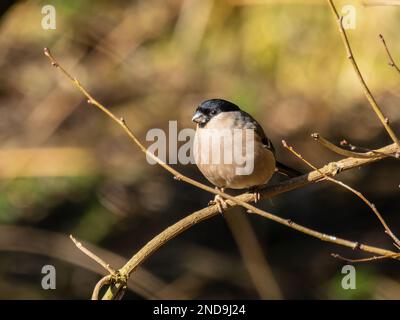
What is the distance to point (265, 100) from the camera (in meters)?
7.67

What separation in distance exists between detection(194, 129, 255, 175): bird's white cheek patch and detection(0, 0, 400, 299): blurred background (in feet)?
9.18

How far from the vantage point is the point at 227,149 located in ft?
13.3

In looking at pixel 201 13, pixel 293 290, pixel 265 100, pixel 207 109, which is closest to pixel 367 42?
pixel 265 100

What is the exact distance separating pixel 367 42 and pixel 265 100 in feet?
3.88

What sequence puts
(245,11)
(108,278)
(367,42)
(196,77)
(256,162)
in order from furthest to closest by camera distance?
(196,77)
(245,11)
(367,42)
(256,162)
(108,278)

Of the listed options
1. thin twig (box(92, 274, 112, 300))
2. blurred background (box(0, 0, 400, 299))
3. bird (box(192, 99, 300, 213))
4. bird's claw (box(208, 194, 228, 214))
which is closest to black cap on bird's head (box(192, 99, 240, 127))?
bird (box(192, 99, 300, 213))

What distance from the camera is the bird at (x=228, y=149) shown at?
402 cm

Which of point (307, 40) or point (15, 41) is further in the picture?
point (15, 41)

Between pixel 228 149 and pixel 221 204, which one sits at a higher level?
pixel 228 149

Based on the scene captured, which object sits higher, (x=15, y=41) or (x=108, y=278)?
(x=15, y=41)

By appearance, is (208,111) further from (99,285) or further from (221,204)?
(99,285)

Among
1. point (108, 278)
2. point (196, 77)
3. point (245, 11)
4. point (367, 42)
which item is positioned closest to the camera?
point (108, 278)

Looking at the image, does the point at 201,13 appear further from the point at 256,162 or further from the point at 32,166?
the point at 256,162

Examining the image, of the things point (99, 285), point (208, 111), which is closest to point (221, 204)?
point (208, 111)
